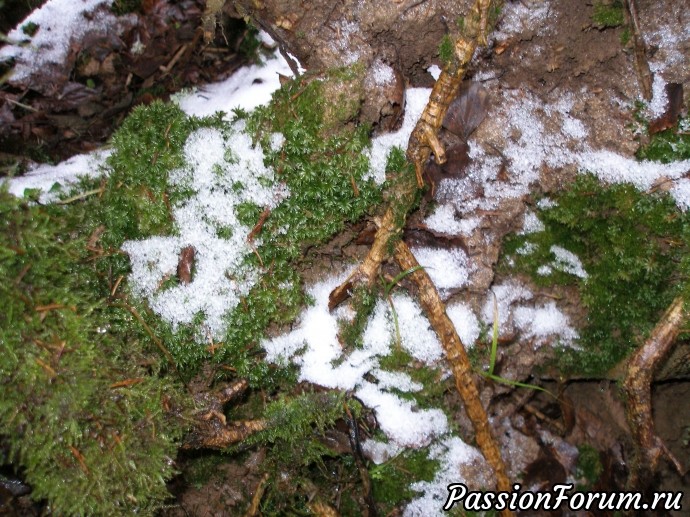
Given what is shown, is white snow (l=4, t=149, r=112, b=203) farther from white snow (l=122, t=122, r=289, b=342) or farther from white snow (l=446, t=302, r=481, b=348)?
white snow (l=446, t=302, r=481, b=348)

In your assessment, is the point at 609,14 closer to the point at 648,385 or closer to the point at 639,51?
the point at 639,51

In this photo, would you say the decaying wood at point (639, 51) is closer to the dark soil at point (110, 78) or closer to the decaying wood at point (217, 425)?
the dark soil at point (110, 78)

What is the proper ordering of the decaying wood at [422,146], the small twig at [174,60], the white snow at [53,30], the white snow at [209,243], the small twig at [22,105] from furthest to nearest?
the small twig at [174,60]
the white snow at [53,30]
the small twig at [22,105]
the white snow at [209,243]
the decaying wood at [422,146]

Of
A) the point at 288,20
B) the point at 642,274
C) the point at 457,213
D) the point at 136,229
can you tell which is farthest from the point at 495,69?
the point at 136,229

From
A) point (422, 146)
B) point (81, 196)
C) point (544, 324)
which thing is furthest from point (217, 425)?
point (544, 324)

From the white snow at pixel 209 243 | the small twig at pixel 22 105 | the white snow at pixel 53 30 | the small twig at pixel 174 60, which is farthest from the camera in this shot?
the small twig at pixel 174 60

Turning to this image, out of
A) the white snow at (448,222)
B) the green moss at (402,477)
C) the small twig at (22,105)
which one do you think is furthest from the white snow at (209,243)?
the small twig at (22,105)

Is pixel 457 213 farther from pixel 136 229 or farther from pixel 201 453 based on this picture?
pixel 201 453
